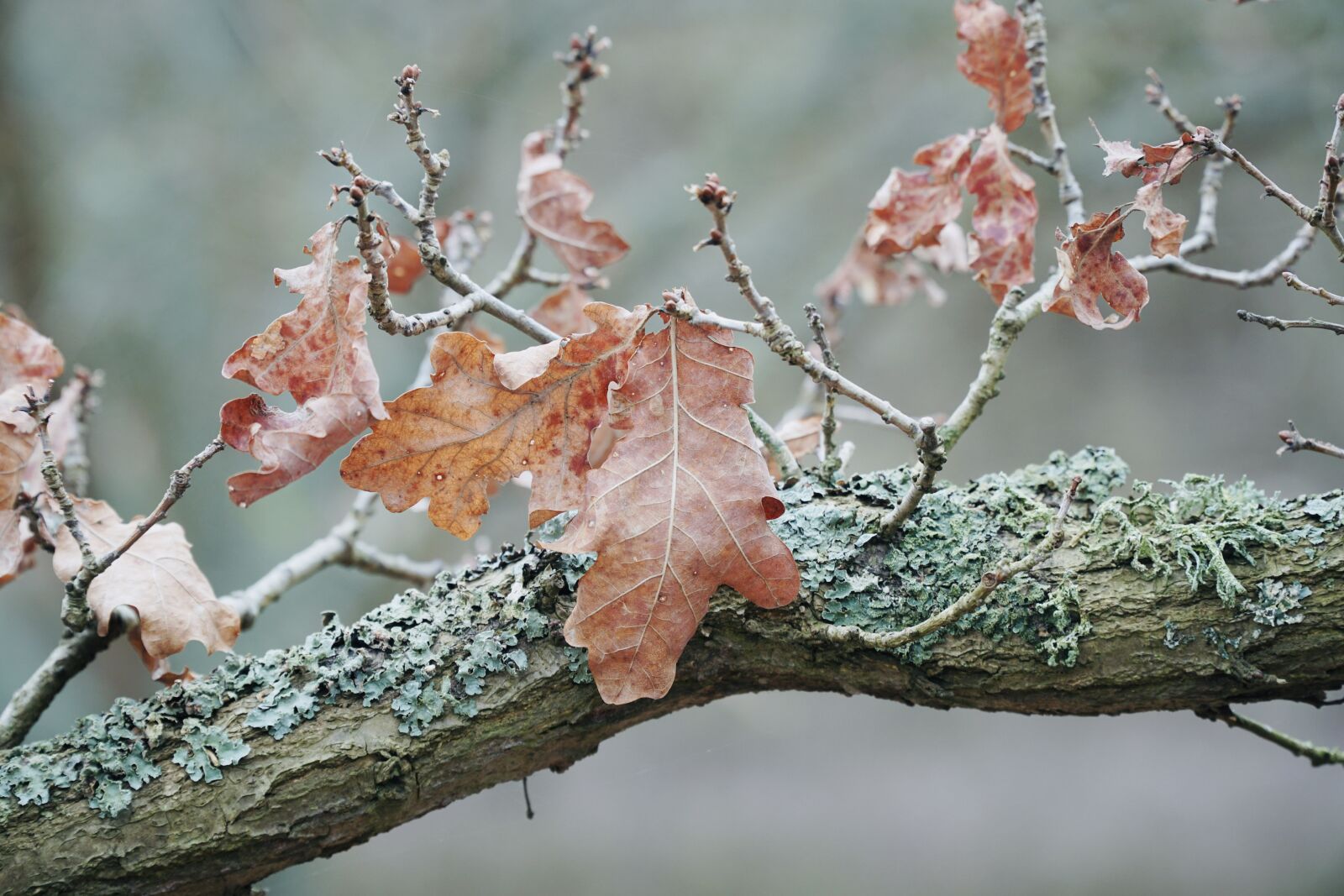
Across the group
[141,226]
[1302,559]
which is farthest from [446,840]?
[1302,559]

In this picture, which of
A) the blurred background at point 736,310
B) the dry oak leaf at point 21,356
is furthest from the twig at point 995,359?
the blurred background at point 736,310

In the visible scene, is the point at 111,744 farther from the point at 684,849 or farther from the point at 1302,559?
the point at 684,849

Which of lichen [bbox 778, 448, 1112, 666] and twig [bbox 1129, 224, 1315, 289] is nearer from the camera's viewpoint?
lichen [bbox 778, 448, 1112, 666]

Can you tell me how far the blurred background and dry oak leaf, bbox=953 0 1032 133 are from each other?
1.66 metres

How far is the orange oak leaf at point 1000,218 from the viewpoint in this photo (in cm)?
68

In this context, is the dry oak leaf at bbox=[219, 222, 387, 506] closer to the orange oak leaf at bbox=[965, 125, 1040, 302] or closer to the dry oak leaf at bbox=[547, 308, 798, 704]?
the dry oak leaf at bbox=[547, 308, 798, 704]

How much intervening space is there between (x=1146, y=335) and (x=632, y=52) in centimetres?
158

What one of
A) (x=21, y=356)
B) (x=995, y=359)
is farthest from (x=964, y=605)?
(x=21, y=356)

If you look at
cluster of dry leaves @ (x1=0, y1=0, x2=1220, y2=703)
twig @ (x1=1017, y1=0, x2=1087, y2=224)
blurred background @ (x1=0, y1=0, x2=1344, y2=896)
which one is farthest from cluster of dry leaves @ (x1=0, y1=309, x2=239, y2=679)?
blurred background @ (x1=0, y1=0, x2=1344, y2=896)

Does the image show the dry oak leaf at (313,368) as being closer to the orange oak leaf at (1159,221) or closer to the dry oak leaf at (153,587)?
the dry oak leaf at (153,587)

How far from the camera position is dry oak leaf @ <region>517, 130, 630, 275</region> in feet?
2.39

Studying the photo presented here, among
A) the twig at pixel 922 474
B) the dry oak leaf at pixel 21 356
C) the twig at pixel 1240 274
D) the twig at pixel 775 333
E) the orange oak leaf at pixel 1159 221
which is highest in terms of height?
the dry oak leaf at pixel 21 356

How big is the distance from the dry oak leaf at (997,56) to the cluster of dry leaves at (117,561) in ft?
2.23

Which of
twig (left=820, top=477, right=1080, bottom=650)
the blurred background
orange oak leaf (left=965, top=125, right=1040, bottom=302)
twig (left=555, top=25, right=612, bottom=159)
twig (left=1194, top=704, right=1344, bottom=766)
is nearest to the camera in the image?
twig (left=820, top=477, right=1080, bottom=650)
